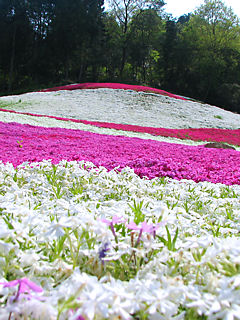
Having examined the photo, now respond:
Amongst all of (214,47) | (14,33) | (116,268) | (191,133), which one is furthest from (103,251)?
(214,47)

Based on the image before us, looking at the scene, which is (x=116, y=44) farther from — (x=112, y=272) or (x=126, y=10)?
(x=112, y=272)

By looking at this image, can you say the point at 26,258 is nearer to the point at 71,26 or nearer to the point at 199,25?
the point at 71,26

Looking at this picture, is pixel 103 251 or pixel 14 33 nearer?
pixel 103 251

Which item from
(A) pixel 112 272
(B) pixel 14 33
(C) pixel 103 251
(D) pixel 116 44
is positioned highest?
(D) pixel 116 44

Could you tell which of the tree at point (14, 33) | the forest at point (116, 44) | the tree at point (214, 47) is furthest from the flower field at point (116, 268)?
the tree at point (214, 47)

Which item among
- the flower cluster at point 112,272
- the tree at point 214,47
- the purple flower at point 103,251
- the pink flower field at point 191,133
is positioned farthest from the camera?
the tree at point 214,47

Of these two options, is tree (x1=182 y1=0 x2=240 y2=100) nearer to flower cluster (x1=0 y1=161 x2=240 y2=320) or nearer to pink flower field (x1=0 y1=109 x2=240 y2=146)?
pink flower field (x1=0 y1=109 x2=240 y2=146)

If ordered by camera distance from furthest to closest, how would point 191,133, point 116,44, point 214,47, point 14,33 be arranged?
point 116,44 → point 214,47 → point 14,33 → point 191,133

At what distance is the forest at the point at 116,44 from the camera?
49.6 metres

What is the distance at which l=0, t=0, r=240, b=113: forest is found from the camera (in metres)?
49.6

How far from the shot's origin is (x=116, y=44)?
56625 millimetres

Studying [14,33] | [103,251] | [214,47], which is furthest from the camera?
[214,47]

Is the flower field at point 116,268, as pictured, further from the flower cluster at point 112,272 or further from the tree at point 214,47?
the tree at point 214,47

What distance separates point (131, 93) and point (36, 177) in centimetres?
2855
